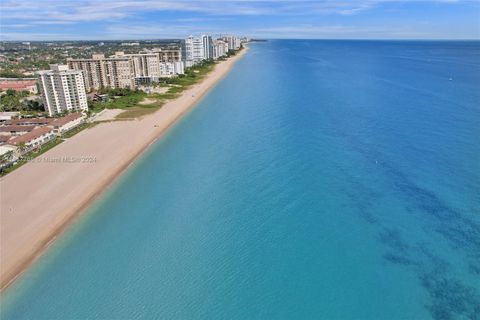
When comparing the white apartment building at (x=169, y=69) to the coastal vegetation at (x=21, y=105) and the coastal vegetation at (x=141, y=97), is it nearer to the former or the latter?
the coastal vegetation at (x=141, y=97)

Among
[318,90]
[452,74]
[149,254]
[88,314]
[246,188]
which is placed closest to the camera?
[88,314]

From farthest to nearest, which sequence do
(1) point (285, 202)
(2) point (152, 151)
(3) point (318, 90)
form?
(3) point (318, 90) < (2) point (152, 151) < (1) point (285, 202)

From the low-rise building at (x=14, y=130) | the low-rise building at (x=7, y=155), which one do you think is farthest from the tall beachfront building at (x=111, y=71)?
the low-rise building at (x=7, y=155)

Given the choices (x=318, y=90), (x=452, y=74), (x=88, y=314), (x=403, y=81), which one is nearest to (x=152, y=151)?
(x=88, y=314)

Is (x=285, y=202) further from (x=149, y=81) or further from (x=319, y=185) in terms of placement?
(x=149, y=81)

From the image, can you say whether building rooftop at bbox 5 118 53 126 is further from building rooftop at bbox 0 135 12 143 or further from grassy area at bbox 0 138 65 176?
grassy area at bbox 0 138 65 176

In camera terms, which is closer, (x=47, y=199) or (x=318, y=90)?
(x=47, y=199)
